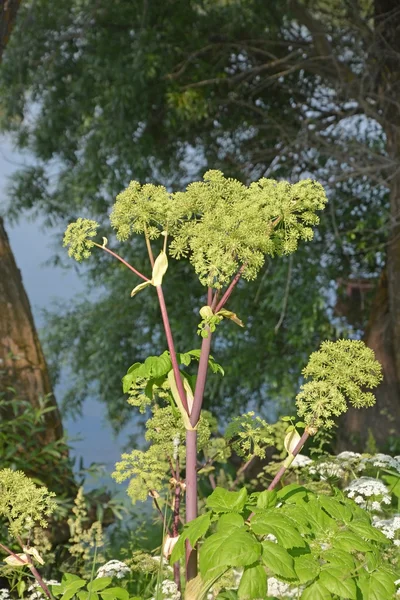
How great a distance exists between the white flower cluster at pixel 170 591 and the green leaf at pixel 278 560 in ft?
2.00

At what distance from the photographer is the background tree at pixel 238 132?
5.96 m

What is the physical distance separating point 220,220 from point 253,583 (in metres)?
0.67

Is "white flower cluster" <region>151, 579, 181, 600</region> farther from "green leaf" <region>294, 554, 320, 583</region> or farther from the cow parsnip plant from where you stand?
"green leaf" <region>294, 554, 320, 583</region>

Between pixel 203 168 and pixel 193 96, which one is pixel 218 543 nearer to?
pixel 193 96

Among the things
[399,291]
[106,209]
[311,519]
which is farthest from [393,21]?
[311,519]

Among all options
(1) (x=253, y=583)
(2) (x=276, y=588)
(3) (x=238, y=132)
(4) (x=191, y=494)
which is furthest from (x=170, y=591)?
(3) (x=238, y=132)

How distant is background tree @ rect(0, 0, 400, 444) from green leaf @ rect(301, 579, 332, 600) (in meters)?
4.60

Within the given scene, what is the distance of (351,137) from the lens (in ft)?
20.0

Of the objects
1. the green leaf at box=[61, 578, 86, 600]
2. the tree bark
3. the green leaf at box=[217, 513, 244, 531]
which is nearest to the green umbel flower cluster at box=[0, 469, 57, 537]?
the green leaf at box=[61, 578, 86, 600]

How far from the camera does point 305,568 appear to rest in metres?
1.22

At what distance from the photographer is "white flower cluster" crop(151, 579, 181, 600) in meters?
1.69

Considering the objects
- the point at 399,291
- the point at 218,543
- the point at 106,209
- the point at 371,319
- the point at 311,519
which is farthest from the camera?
the point at 106,209

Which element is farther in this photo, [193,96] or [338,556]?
[193,96]

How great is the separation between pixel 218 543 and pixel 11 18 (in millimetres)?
4220
